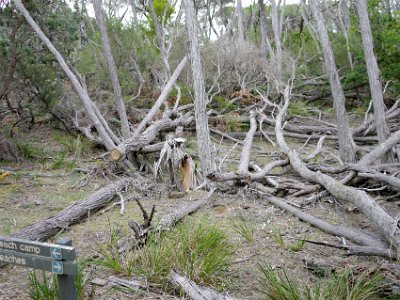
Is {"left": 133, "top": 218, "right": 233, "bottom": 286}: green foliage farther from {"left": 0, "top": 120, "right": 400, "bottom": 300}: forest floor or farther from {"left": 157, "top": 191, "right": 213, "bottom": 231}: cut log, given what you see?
{"left": 157, "top": 191, "right": 213, "bottom": 231}: cut log

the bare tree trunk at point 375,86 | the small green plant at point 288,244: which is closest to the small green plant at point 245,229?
the small green plant at point 288,244

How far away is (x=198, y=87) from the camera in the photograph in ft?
27.9

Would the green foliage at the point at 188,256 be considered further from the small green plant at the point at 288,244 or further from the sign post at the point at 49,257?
the sign post at the point at 49,257

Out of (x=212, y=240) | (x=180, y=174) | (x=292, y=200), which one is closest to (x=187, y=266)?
(x=212, y=240)

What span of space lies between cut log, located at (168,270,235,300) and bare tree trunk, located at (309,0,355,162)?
5.98m

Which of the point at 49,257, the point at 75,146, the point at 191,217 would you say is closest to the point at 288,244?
the point at 191,217

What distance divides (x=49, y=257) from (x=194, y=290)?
1613 millimetres

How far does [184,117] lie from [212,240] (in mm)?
7759

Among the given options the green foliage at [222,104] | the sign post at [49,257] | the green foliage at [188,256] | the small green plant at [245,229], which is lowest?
the small green plant at [245,229]

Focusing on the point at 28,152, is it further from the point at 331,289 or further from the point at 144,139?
the point at 331,289

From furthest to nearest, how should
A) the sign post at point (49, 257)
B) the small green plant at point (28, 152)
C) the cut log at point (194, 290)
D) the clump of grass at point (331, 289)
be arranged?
the small green plant at point (28, 152)
the cut log at point (194, 290)
the clump of grass at point (331, 289)
the sign post at point (49, 257)

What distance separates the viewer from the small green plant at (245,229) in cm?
620

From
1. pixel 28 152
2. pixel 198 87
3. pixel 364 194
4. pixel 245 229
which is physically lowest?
Result: pixel 245 229

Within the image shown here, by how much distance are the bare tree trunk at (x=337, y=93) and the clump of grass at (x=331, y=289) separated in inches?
203
